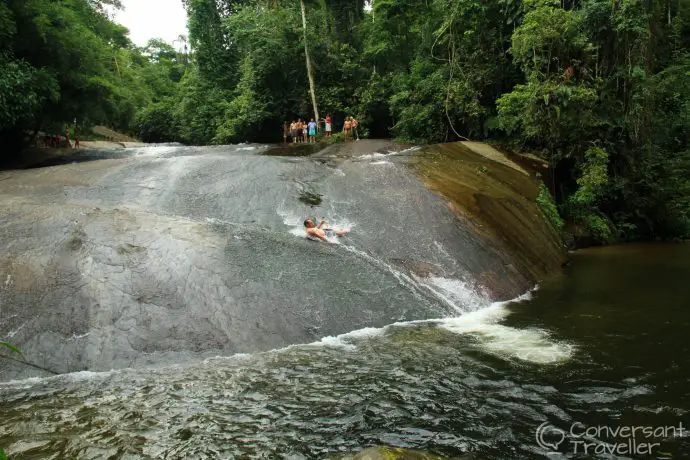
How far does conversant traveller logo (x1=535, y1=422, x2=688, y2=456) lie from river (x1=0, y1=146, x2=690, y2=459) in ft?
0.10

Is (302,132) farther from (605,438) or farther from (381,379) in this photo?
(605,438)

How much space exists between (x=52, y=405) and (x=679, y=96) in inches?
970

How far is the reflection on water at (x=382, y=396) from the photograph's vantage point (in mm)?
4363

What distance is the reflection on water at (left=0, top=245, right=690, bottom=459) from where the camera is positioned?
4363mm

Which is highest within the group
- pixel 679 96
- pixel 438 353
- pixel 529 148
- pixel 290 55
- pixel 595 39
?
pixel 290 55

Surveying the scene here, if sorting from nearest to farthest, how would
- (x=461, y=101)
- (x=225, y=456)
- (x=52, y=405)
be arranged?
(x=225, y=456), (x=52, y=405), (x=461, y=101)

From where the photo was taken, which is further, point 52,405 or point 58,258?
point 58,258

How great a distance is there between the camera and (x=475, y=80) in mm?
19828

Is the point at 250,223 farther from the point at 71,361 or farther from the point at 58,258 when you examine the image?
the point at 71,361

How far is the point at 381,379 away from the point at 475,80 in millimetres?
16993

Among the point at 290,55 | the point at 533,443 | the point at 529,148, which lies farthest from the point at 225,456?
the point at 290,55

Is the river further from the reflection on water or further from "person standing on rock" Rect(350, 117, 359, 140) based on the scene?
"person standing on rock" Rect(350, 117, 359, 140)

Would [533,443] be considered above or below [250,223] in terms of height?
below

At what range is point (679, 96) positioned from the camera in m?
20.7
